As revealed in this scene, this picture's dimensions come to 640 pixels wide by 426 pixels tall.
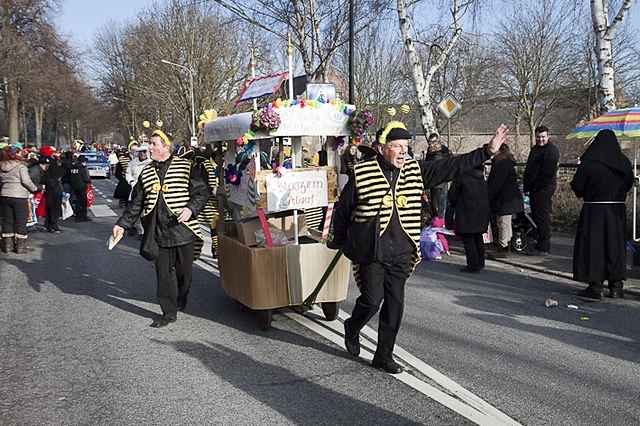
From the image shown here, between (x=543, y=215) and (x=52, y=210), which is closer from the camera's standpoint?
(x=543, y=215)

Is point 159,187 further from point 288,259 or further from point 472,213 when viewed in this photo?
point 472,213

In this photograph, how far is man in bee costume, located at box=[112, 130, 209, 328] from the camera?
659 cm

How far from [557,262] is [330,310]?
492 cm

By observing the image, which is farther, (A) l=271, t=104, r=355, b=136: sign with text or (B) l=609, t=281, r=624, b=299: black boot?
(B) l=609, t=281, r=624, b=299: black boot

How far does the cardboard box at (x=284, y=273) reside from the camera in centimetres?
607

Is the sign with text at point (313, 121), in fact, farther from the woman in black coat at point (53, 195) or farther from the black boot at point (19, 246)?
the woman in black coat at point (53, 195)

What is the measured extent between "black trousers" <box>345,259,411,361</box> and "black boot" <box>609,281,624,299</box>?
3920mm

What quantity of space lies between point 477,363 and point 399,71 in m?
29.7

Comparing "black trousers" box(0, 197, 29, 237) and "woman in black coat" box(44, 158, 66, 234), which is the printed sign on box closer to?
"black trousers" box(0, 197, 29, 237)

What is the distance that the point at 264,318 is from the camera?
20.8 feet

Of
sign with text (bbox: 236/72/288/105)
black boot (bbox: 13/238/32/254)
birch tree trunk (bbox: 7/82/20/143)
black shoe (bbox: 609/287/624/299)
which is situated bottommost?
black shoe (bbox: 609/287/624/299)

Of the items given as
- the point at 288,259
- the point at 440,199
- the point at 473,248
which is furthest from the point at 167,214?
the point at 440,199

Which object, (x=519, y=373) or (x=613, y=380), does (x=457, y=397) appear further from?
(x=613, y=380)

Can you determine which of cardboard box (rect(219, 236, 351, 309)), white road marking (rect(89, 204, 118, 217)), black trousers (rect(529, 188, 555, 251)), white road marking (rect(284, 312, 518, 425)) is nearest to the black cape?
black trousers (rect(529, 188, 555, 251))
